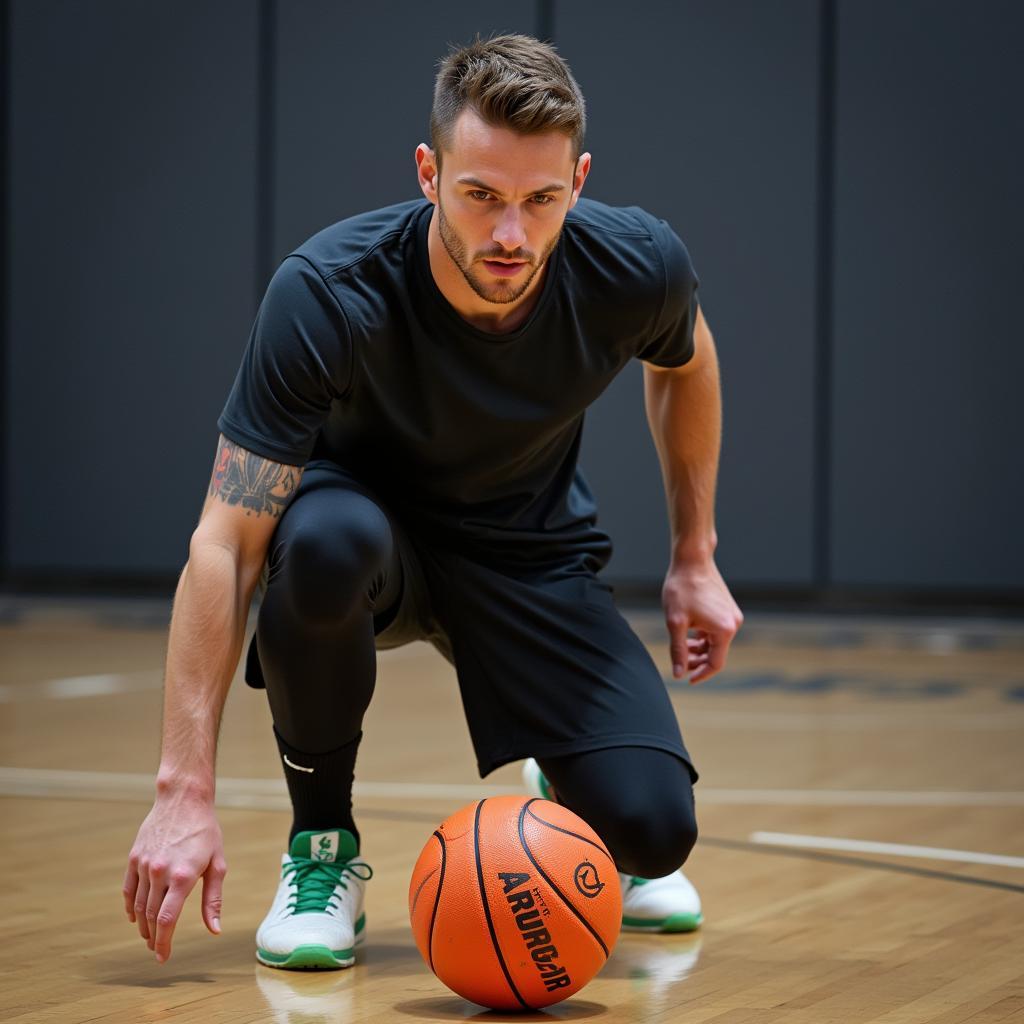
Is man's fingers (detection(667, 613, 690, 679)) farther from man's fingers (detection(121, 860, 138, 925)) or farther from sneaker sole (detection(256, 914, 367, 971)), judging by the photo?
man's fingers (detection(121, 860, 138, 925))

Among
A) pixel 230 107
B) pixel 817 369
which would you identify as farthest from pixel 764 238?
pixel 230 107

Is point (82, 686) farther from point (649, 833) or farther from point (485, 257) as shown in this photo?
point (485, 257)

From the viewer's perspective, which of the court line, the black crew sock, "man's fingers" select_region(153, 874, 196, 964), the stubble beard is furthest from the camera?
the court line

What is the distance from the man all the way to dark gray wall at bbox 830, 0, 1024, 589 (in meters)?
4.55

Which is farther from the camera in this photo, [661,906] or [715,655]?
[715,655]

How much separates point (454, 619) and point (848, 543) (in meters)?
4.80

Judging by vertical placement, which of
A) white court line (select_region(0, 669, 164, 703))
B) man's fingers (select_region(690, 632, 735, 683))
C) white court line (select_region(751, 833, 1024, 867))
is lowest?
white court line (select_region(0, 669, 164, 703))

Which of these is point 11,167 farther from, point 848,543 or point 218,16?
point 848,543

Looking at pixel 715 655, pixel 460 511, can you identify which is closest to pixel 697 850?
pixel 715 655

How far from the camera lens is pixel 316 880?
83.7 inches

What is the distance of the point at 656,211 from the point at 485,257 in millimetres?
5164

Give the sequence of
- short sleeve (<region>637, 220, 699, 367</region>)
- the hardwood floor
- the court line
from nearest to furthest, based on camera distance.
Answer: the hardwood floor < short sleeve (<region>637, 220, 699, 367</region>) < the court line

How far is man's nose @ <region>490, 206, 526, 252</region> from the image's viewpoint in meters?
1.95

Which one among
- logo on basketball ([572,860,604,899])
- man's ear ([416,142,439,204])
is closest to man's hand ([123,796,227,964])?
logo on basketball ([572,860,604,899])
